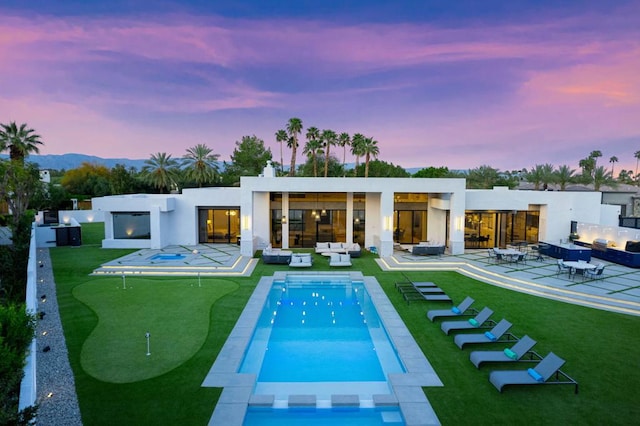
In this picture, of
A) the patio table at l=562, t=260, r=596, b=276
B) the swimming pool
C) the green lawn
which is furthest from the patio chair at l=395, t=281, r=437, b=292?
the patio table at l=562, t=260, r=596, b=276

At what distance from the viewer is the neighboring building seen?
23.7 m

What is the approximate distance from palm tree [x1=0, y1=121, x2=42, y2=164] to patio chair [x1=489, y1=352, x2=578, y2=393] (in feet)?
123

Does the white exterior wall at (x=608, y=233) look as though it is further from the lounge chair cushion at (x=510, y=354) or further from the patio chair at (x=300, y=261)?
the patio chair at (x=300, y=261)

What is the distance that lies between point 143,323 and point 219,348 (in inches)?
136

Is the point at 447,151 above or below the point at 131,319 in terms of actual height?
above

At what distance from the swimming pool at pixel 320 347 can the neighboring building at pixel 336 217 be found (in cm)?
935

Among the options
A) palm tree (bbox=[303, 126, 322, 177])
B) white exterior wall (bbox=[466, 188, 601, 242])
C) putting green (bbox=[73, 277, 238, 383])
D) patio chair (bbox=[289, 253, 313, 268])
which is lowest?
putting green (bbox=[73, 277, 238, 383])

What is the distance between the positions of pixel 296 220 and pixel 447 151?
Result: 27.1 meters

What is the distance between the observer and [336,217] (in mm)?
24906

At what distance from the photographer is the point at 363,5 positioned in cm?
2039

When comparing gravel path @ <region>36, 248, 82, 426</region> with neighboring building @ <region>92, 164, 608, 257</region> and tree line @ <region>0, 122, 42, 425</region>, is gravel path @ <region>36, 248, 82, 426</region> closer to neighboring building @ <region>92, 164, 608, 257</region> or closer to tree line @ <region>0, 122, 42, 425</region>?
tree line @ <region>0, 122, 42, 425</region>

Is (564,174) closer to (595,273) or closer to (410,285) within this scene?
(595,273)

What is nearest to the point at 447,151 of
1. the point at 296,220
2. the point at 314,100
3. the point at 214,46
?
the point at 314,100

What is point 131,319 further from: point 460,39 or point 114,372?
point 460,39
